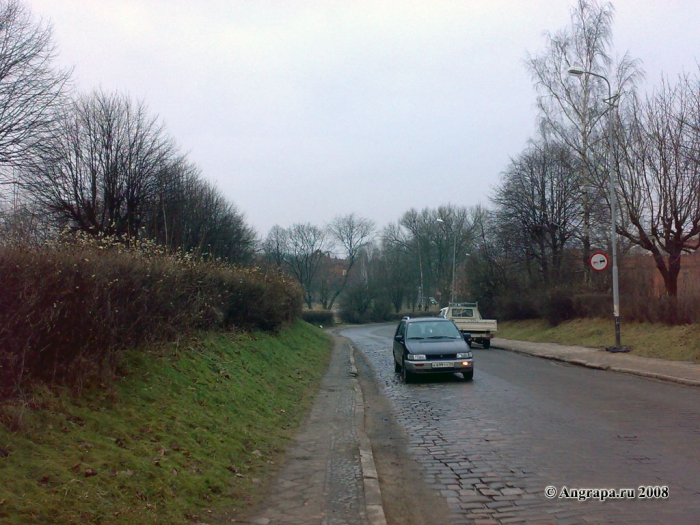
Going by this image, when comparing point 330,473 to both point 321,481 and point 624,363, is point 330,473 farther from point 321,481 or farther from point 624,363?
point 624,363

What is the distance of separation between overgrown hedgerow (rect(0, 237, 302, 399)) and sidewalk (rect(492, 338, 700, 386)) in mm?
11439

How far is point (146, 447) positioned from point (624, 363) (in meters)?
15.2

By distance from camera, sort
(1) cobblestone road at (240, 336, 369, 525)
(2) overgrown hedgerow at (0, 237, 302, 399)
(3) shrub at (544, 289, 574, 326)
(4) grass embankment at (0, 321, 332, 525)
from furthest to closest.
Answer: (3) shrub at (544, 289, 574, 326), (2) overgrown hedgerow at (0, 237, 302, 399), (1) cobblestone road at (240, 336, 369, 525), (4) grass embankment at (0, 321, 332, 525)

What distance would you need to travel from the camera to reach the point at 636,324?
75.7 ft

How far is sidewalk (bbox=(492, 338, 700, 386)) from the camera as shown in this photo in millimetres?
13778

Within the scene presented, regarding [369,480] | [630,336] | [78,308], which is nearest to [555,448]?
[369,480]

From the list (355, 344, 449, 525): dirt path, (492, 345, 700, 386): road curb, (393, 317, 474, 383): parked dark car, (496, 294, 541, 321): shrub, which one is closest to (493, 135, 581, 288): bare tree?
(496, 294, 541, 321): shrub

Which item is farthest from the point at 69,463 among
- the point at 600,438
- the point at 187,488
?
the point at 600,438

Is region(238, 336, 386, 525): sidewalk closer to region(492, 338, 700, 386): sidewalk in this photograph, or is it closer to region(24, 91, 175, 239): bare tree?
region(492, 338, 700, 386): sidewalk

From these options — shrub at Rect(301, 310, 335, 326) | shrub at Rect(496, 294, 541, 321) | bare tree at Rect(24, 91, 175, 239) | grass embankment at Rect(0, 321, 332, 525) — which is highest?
bare tree at Rect(24, 91, 175, 239)

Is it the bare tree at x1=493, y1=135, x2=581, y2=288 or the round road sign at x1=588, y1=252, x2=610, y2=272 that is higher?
the bare tree at x1=493, y1=135, x2=581, y2=288

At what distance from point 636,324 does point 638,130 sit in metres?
7.74

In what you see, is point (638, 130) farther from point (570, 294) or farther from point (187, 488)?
point (187, 488)

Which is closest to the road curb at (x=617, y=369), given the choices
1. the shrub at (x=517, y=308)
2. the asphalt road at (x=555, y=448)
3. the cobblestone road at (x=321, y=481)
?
the asphalt road at (x=555, y=448)
